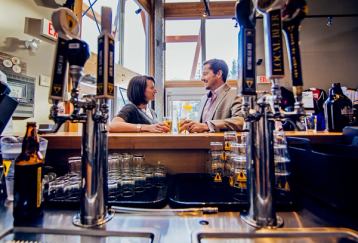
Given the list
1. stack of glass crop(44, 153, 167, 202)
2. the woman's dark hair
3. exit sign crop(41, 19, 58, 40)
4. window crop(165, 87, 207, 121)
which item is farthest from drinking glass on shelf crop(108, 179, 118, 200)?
window crop(165, 87, 207, 121)

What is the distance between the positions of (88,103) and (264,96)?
1.33 feet

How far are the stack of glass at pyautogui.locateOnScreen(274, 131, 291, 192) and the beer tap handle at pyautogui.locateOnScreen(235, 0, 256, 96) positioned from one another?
0.29 metres

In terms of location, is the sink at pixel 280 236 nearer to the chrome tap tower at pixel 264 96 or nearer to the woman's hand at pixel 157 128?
the chrome tap tower at pixel 264 96

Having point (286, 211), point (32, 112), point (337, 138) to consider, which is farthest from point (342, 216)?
point (32, 112)

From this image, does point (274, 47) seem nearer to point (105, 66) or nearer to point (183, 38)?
point (105, 66)

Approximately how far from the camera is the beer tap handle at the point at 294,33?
48 cm

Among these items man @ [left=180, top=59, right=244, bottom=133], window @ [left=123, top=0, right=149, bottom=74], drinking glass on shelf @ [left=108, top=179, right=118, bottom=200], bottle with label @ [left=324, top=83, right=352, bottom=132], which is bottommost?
drinking glass on shelf @ [left=108, top=179, right=118, bottom=200]

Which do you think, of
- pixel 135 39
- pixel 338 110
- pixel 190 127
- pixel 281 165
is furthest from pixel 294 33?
pixel 135 39

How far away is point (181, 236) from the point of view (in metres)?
0.49

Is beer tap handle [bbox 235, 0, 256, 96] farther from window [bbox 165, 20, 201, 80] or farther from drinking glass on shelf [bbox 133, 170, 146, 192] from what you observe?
window [bbox 165, 20, 201, 80]

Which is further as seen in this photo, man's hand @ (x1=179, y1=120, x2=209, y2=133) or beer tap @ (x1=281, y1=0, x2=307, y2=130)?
man's hand @ (x1=179, y1=120, x2=209, y2=133)

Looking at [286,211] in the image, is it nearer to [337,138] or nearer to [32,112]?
[337,138]

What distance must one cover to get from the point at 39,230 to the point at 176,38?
4100 mm

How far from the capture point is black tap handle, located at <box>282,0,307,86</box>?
48cm
